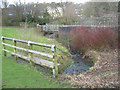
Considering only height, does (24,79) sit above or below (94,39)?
below

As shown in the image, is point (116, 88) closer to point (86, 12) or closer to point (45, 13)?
point (86, 12)

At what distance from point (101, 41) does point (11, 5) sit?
101 ft

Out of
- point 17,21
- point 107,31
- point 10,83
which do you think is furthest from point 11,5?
point 10,83

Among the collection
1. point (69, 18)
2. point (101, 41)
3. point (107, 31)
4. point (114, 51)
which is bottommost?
point (114, 51)

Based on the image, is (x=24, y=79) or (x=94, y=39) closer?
(x=24, y=79)

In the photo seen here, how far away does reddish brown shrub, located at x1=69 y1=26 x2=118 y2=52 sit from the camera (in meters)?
12.0

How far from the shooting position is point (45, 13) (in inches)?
1433

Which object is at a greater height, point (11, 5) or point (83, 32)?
point (11, 5)

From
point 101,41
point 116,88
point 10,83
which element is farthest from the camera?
point 101,41

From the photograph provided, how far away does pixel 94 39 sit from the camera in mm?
12570

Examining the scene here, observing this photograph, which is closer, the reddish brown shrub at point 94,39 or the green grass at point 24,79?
the green grass at point 24,79

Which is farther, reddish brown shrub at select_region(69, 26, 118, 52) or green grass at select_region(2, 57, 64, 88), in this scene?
reddish brown shrub at select_region(69, 26, 118, 52)

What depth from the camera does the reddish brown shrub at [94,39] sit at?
11961 millimetres

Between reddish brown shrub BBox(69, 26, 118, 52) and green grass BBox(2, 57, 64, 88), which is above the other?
reddish brown shrub BBox(69, 26, 118, 52)
